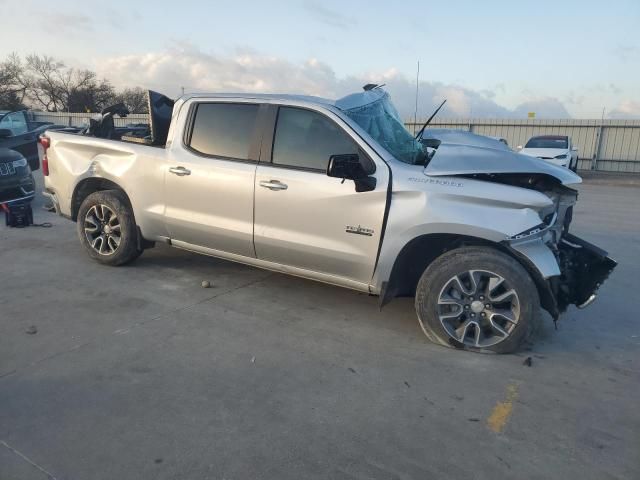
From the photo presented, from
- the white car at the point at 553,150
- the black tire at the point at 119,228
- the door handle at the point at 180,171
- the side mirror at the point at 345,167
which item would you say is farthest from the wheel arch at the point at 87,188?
the white car at the point at 553,150

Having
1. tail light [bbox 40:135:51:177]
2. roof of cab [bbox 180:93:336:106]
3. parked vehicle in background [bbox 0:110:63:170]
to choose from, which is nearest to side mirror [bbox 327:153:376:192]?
roof of cab [bbox 180:93:336:106]

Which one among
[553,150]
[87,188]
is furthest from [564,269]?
[553,150]

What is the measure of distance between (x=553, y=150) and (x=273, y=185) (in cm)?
1639

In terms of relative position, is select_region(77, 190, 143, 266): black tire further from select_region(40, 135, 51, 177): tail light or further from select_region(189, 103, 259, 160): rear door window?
select_region(189, 103, 259, 160): rear door window

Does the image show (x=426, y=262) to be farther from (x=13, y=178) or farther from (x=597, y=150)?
(x=597, y=150)

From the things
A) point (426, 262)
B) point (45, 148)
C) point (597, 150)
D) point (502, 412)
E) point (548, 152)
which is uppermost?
point (597, 150)

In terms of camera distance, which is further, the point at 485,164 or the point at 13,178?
the point at 13,178

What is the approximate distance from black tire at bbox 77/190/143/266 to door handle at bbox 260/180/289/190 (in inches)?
69.4

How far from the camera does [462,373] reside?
346cm

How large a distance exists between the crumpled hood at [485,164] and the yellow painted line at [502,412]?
1.55m

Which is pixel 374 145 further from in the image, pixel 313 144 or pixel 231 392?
pixel 231 392

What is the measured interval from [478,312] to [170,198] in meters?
3.06

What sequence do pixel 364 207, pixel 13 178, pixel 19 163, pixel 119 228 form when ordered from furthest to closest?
pixel 19 163
pixel 13 178
pixel 119 228
pixel 364 207

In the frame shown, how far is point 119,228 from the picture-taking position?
5.32 meters
